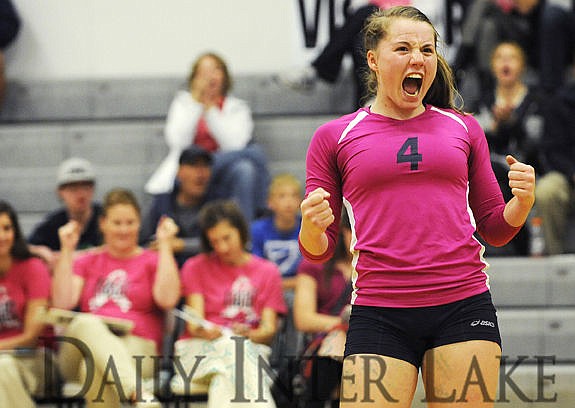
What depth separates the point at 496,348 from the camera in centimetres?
307

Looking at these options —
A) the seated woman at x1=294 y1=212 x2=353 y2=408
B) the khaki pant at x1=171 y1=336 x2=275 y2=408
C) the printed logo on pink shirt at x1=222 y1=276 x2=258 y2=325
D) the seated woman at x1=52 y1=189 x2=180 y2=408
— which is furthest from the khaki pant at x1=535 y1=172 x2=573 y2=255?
the seated woman at x1=52 y1=189 x2=180 y2=408

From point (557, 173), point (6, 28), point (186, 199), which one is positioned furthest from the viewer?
point (6, 28)

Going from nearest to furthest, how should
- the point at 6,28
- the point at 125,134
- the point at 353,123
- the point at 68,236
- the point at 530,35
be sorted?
the point at 353,123
the point at 68,236
the point at 530,35
the point at 125,134
the point at 6,28

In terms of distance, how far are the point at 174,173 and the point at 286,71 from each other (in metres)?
1.38

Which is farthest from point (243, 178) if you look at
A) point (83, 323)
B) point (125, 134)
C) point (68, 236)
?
point (83, 323)

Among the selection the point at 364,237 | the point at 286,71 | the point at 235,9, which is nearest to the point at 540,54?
the point at 286,71

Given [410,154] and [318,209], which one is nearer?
[318,209]

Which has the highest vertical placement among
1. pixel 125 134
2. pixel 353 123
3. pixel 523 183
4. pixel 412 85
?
pixel 125 134

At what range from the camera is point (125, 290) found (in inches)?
221

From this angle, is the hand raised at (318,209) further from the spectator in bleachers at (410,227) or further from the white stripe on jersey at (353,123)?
the white stripe on jersey at (353,123)

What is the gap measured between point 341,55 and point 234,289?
92.1 inches

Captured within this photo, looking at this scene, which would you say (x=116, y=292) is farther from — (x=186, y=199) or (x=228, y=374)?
(x=186, y=199)

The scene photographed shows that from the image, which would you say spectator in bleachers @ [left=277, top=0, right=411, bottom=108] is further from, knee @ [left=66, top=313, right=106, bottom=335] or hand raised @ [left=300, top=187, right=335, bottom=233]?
hand raised @ [left=300, top=187, right=335, bottom=233]

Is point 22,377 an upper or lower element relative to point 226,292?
lower
